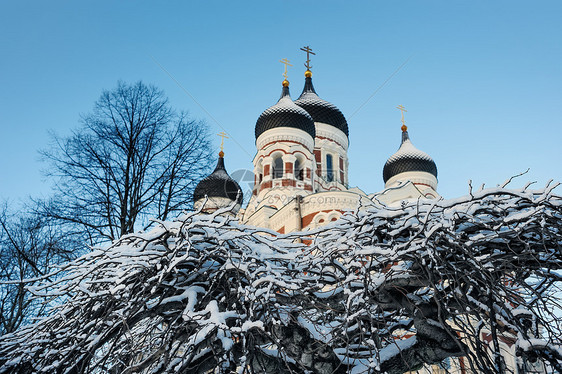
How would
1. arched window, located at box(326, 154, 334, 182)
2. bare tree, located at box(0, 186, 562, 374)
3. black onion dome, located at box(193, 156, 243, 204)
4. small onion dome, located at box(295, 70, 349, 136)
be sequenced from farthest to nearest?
small onion dome, located at box(295, 70, 349, 136)
black onion dome, located at box(193, 156, 243, 204)
arched window, located at box(326, 154, 334, 182)
bare tree, located at box(0, 186, 562, 374)

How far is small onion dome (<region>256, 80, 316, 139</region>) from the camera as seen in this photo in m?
17.8

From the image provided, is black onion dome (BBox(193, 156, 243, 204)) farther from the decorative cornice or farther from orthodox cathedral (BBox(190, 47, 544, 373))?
the decorative cornice

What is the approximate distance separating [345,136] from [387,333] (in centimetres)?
1783

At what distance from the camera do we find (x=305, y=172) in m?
17.5

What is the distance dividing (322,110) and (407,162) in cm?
457

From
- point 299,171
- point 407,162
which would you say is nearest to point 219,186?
point 299,171

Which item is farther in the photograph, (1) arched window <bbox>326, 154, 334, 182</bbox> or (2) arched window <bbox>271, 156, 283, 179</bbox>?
(1) arched window <bbox>326, 154, 334, 182</bbox>

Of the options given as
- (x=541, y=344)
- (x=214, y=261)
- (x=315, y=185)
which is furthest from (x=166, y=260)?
(x=315, y=185)

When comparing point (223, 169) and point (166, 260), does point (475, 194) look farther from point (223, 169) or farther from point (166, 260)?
point (223, 169)

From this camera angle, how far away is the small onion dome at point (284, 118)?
1784cm

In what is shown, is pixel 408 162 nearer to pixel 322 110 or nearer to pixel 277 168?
pixel 322 110

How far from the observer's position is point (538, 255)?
350 cm

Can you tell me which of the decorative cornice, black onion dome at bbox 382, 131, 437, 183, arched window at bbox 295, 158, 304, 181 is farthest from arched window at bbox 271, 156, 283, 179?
black onion dome at bbox 382, 131, 437, 183

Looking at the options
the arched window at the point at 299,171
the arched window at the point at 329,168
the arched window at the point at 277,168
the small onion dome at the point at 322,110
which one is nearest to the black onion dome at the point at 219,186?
the arched window at the point at 277,168
